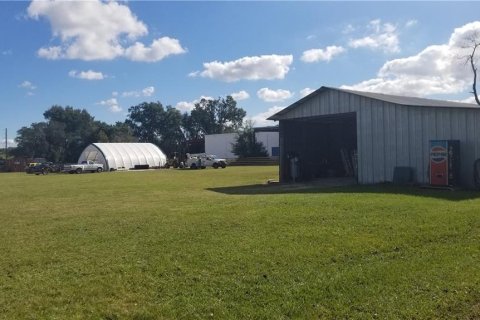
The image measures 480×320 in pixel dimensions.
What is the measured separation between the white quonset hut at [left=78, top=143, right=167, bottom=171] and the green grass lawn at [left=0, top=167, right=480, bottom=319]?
46005mm

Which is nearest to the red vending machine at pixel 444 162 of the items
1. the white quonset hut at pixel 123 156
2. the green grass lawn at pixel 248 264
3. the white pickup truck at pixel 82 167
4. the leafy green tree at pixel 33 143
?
the green grass lawn at pixel 248 264

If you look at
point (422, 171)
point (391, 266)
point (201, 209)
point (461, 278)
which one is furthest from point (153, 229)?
point (422, 171)

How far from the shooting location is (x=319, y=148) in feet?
89.1

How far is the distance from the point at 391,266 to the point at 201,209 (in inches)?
252

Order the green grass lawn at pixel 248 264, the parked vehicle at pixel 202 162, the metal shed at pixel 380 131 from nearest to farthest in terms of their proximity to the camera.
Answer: the green grass lawn at pixel 248 264
the metal shed at pixel 380 131
the parked vehicle at pixel 202 162

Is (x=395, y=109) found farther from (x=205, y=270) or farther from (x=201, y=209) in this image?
(x=205, y=270)

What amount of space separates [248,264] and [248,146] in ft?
193

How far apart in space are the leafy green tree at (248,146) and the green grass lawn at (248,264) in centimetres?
5359

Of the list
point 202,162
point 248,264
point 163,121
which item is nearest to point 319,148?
point 248,264

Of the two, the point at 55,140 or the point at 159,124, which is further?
the point at 159,124

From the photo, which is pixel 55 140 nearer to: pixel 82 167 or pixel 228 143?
pixel 228 143

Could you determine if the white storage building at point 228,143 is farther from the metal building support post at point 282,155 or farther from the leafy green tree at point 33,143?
the metal building support post at point 282,155

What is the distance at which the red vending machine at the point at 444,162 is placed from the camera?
16359 mm

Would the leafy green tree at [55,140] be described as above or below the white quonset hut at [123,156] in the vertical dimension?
above
